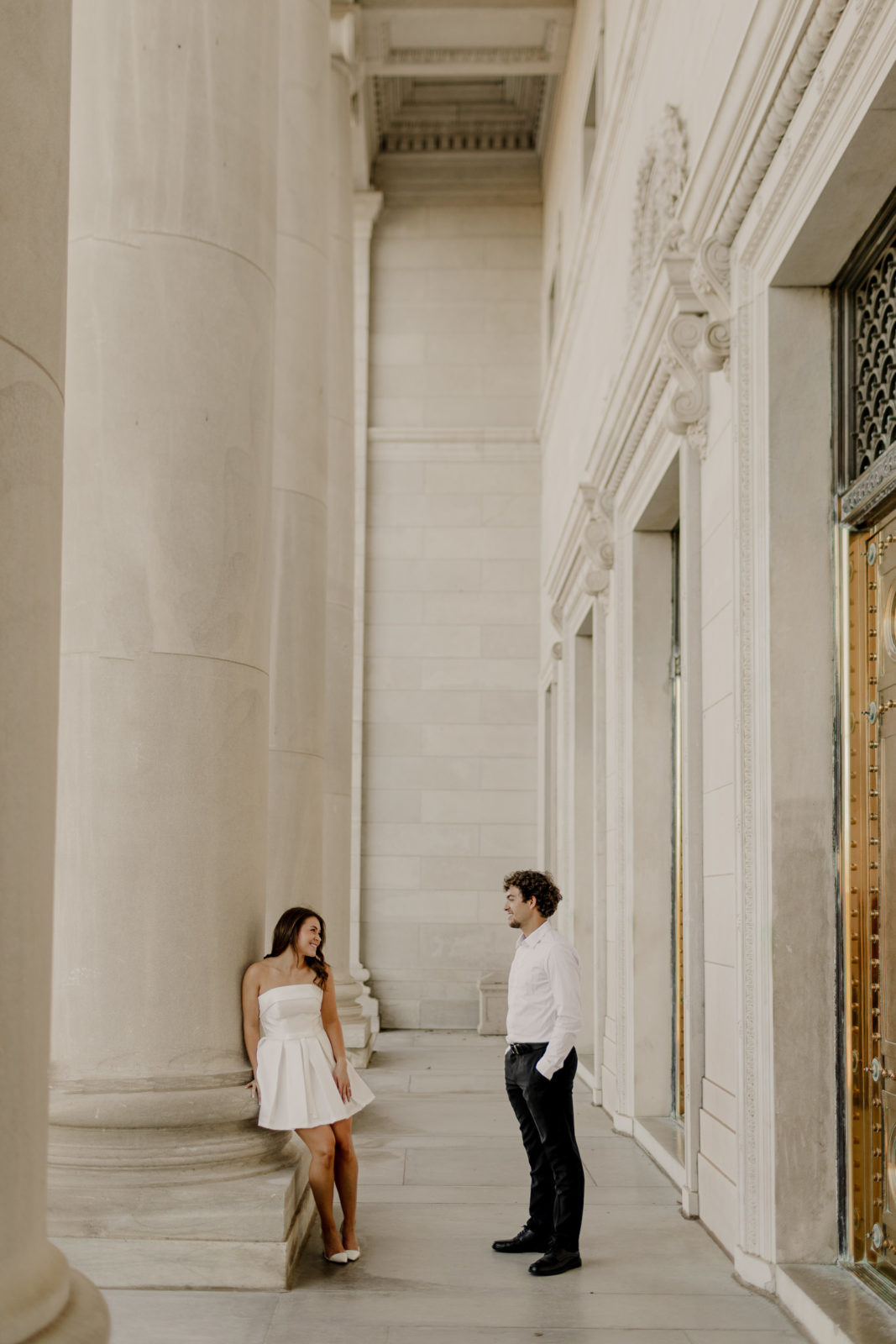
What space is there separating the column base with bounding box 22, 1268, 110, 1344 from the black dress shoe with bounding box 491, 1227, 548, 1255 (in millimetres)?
5076

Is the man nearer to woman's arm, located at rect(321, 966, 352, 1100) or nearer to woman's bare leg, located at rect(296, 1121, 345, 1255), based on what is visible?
woman's arm, located at rect(321, 966, 352, 1100)

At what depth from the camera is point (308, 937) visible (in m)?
7.45

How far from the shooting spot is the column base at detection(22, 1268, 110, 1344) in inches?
108

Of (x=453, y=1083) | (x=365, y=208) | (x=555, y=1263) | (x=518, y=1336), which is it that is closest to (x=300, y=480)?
(x=555, y=1263)

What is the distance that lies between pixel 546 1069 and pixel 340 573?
1018 cm

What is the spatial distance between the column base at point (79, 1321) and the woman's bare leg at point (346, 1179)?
4.49m

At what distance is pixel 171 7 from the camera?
680cm

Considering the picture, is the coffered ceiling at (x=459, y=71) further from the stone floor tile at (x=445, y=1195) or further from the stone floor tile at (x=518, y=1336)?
the stone floor tile at (x=518, y=1336)

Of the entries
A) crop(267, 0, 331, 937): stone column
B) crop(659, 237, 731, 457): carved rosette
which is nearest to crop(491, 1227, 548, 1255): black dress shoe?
crop(267, 0, 331, 937): stone column

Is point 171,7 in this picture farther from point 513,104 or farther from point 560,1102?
point 513,104

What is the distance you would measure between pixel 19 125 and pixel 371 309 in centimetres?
2313

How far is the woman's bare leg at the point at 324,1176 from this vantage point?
7297 mm

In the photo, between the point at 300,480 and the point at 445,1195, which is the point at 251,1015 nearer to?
the point at 445,1195

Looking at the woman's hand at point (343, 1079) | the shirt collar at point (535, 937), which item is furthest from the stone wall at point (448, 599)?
the woman's hand at point (343, 1079)
